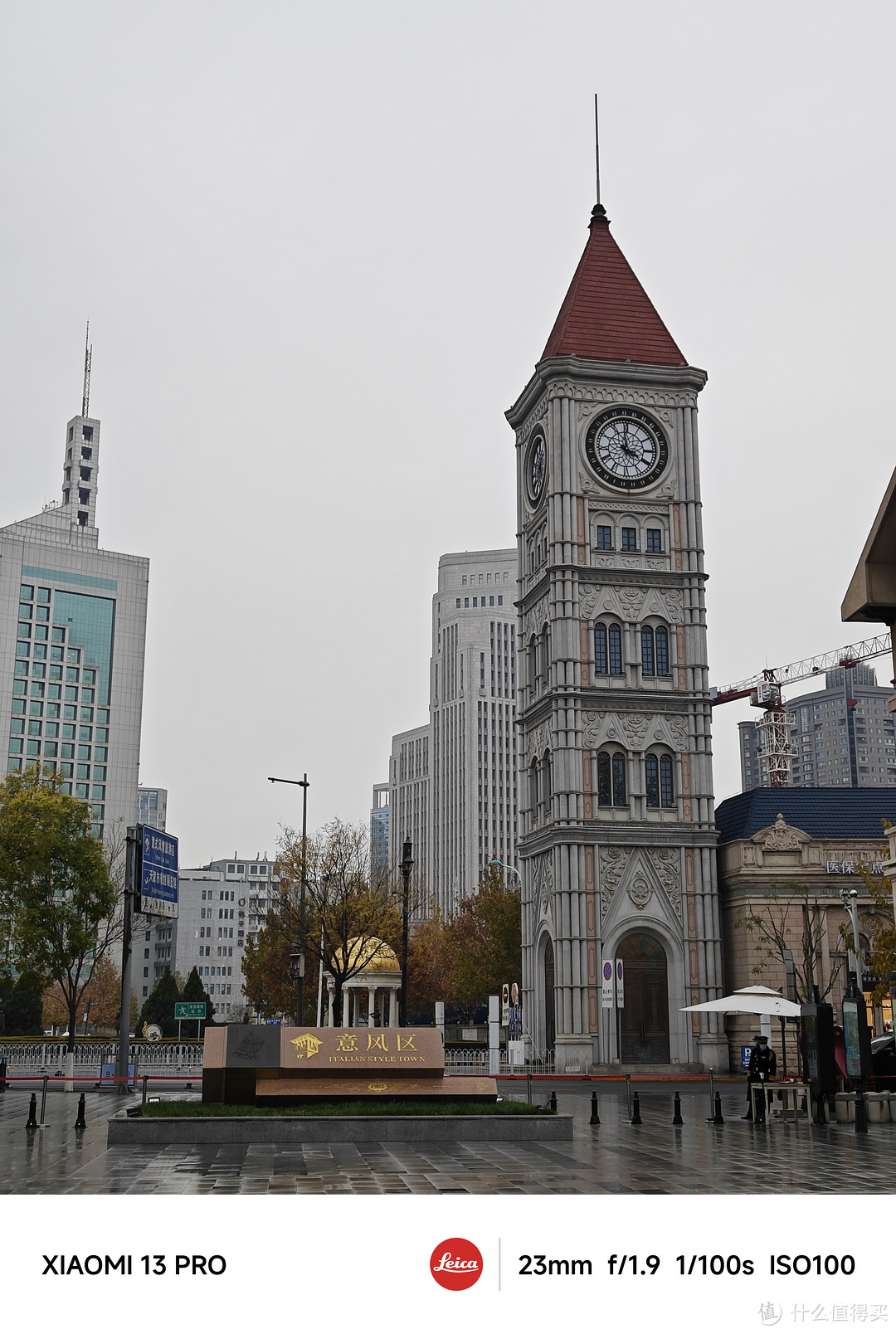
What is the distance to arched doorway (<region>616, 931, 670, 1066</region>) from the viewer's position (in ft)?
194

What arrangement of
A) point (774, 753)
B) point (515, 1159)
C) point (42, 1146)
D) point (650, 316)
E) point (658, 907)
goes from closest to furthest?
point (515, 1159) → point (42, 1146) → point (658, 907) → point (650, 316) → point (774, 753)

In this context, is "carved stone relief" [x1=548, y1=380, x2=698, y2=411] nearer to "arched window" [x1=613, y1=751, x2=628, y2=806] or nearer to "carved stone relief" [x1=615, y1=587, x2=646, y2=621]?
"carved stone relief" [x1=615, y1=587, x2=646, y2=621]

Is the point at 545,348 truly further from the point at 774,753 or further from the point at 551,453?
the point at 774,753

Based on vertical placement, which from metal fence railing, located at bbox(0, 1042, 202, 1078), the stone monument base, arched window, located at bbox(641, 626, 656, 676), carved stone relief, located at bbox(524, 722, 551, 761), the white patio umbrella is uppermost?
arched window, located at bbox(641, 626, 656, 676)

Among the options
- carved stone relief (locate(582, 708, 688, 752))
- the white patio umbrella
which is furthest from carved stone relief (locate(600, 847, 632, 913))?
the white patio umbrella

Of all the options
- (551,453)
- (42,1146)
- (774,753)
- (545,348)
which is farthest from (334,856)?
(774,753)

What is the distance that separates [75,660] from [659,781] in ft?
321

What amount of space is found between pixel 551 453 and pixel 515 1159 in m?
47.8

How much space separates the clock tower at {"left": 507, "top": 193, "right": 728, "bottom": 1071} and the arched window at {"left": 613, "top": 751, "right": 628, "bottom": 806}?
0.08m

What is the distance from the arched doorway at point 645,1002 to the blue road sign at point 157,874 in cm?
2996

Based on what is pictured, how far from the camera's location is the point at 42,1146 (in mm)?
23312

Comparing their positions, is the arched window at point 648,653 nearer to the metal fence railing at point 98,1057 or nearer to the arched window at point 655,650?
the arched window at point 655,650

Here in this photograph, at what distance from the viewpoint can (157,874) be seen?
111ft

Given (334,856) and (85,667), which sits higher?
(85,667)
